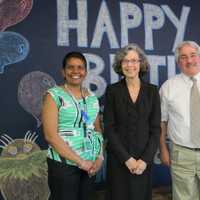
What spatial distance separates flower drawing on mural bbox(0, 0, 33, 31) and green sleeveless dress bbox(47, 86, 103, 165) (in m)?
1.01

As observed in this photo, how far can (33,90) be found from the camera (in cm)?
312

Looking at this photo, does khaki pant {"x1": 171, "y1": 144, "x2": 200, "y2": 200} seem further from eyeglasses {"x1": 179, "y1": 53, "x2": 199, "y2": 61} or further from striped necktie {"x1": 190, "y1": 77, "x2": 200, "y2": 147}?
eyeglasses {"x1": 179, "y1": 53, "x2": 199, "y2": 61}

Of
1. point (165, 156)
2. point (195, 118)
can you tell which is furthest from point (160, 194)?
point (195, 118)

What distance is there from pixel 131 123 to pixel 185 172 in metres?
0.59

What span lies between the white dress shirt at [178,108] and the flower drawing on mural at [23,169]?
1128 millimetres

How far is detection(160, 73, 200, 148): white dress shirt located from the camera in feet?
8.50

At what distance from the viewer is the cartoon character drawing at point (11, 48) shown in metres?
2.99

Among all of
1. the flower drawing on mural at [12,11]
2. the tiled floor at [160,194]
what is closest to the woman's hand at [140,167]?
the tiled floor at [160,194]

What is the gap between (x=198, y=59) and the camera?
103 inches

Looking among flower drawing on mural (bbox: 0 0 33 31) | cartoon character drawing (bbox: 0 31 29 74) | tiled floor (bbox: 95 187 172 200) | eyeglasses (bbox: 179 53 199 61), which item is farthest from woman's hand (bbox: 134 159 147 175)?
flower drawing on mural (bbox: 0 0 33 31)

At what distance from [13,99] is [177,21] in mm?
1753

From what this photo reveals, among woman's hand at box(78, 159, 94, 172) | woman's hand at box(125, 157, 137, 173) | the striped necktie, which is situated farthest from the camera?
the striped necktie

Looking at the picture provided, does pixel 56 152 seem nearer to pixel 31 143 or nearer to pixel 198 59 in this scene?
pixel 31 143

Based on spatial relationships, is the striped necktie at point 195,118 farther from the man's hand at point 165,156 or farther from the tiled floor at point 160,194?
the tiled floor at point 160,194
